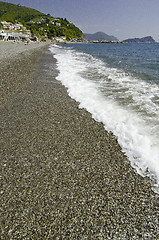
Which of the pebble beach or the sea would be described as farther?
the sea

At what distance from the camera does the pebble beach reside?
290 cm

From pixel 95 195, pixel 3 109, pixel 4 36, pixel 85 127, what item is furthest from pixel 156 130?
pixel 4 36

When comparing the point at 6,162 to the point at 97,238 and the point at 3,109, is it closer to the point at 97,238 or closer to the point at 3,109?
the point at 97,238

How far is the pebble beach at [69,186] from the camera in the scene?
290cm

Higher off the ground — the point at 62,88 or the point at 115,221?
the point at 62,88

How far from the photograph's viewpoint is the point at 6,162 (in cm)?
438

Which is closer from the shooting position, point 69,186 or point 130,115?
point 69,186

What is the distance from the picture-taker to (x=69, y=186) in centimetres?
372

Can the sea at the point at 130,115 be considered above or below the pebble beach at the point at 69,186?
above

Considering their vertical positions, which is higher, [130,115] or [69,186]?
[130,115]

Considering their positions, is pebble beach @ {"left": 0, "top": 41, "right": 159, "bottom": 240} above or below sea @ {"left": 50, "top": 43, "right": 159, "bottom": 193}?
below

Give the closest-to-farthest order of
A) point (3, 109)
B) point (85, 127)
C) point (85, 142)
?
point (85, 142)
point (85, 127)
point (3, 109)

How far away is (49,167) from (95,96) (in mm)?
6703

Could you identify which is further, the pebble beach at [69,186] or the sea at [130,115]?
the sea at [130,115]
